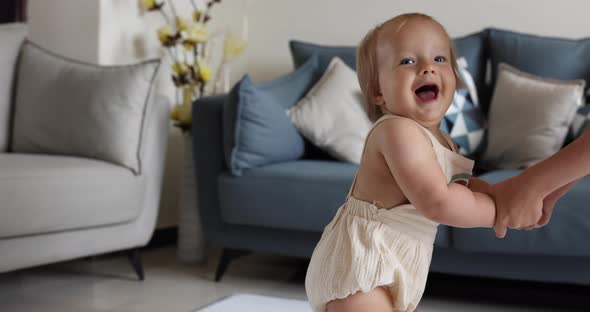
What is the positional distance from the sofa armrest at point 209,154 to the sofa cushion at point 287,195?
9 cm

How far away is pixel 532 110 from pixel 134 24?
180 cm

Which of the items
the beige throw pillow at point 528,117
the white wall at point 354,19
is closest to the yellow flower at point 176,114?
the white wall at point 354,19

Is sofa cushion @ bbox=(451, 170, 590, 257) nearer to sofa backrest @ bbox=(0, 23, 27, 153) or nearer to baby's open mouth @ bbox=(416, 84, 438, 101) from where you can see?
baby's open mouth @ bbox=(416, 84, 438, 101)

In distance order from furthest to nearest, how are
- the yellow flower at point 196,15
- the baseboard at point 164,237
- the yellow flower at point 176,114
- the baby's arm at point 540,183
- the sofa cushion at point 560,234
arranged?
1. the baseboard at point 164,237
2. the yellow flower at point 196,15
3. the yellow flower at point 176,114
4. the sofa cushion at point 560,234
5. the baby's arm at point 540,183

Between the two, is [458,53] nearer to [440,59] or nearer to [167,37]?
[167,37]

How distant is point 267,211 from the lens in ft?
9.34

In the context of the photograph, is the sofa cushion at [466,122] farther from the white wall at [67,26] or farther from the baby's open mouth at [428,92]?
the baby's open mouth at [428,92]

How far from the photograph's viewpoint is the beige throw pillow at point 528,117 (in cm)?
290

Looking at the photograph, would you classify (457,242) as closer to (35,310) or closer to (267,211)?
(267,211)

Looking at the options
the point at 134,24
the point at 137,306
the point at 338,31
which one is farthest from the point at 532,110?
the point at 134,24

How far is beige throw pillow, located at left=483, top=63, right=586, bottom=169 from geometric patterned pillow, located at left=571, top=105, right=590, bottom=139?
0.07 ft

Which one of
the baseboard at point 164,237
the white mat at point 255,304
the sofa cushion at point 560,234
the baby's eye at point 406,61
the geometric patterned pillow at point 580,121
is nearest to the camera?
the baby's eye at point 406,61

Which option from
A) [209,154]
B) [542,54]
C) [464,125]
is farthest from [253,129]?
[542,54]

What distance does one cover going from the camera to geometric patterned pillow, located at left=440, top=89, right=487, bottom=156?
3.11 metres
